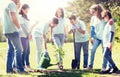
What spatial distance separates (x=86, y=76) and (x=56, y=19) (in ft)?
6.19

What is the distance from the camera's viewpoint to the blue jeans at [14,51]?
991 centimetres

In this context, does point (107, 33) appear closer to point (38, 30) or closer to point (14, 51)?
point (38, 30)

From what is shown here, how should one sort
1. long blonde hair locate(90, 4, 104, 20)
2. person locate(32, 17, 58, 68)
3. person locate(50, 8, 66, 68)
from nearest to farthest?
person locate(32, 17, 58, 68), long blonde hair locate(90, 4, 104, 20), person locate(50, 8, 66, 68)

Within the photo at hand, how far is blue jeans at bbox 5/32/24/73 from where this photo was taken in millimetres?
9914

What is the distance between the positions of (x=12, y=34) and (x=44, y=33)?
1.18 metres

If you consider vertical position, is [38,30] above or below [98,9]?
below

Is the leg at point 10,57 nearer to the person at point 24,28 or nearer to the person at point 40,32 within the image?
the person at point 24,28

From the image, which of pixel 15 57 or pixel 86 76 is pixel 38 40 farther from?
pixel 86 76

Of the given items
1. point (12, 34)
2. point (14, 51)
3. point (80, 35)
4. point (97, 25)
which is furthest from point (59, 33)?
point (12, 34)

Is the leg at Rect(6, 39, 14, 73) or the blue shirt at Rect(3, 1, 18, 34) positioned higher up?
the blue shirt at Rect(3, 1, 18, 34)

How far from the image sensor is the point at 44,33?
35.5 ft

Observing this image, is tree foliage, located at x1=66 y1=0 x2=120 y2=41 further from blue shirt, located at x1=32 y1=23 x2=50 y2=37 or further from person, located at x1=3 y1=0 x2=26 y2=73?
person, located at x1=3 y1=0 x2=26 y2=73

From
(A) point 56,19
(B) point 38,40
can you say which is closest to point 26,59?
(B) point 38,40

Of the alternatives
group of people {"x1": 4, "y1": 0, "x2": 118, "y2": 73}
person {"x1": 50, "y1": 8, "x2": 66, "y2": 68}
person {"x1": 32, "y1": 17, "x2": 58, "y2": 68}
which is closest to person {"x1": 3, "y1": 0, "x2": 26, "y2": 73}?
group of people {"x1": 4, "y1": 0, "x2": 118, "y2": 73}
